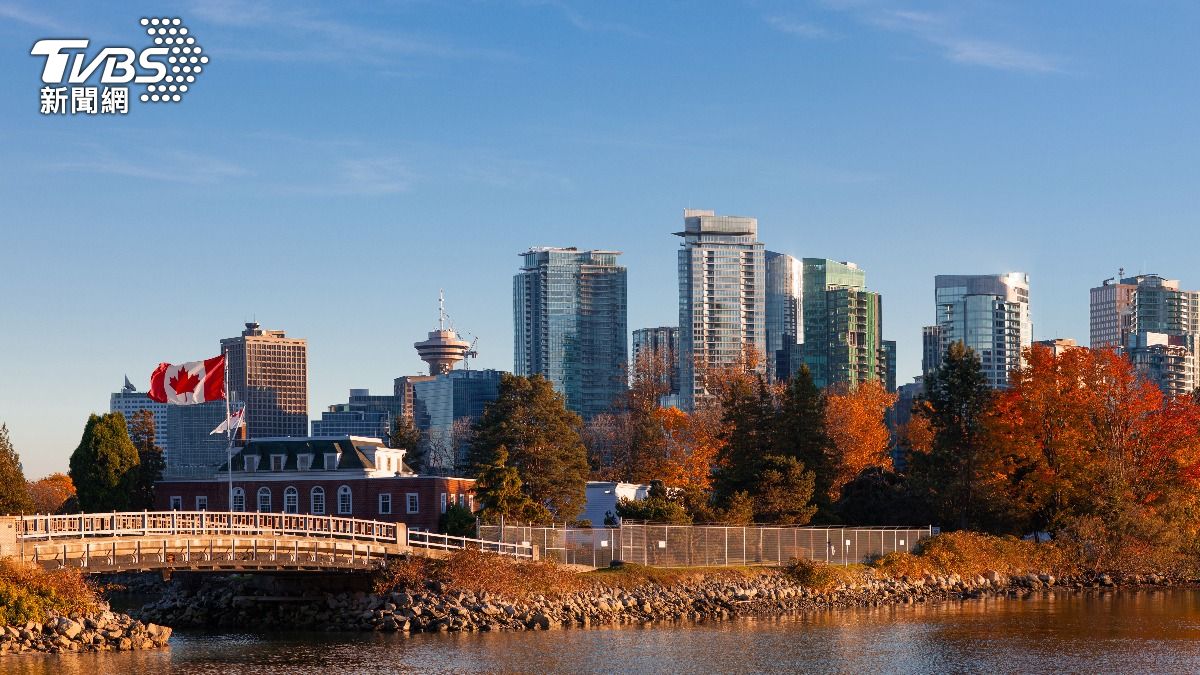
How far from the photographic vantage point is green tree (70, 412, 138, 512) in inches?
4449

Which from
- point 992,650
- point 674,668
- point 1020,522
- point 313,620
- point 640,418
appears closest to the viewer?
point 674,668

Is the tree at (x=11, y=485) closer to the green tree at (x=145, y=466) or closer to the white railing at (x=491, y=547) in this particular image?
the green tree at (x=145, y=466)

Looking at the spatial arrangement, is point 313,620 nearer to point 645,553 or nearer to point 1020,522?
point 645,553

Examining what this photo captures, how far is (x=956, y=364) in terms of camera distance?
11088 centimetres

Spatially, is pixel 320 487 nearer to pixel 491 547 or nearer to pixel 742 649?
pixel 491 547

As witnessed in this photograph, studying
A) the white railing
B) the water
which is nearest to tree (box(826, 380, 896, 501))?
the white railing

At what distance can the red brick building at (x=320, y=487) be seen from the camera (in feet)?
346

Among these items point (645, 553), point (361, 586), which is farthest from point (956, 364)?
point (361, 586)

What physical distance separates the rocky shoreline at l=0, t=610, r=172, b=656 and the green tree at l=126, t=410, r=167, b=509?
1979 inches

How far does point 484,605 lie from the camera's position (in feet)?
240

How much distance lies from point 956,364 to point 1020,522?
470 inches

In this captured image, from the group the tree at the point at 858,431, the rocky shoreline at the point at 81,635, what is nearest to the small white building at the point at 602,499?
the tree at the point at 858,431

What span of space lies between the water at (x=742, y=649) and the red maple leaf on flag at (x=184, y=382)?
12.6 metres

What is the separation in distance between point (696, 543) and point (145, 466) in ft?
158
